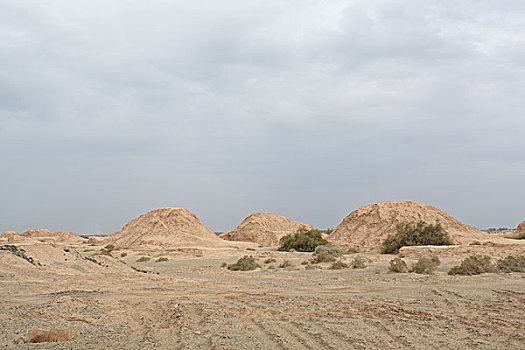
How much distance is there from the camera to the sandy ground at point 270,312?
23.3ft

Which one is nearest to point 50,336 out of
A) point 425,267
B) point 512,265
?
point 425,267

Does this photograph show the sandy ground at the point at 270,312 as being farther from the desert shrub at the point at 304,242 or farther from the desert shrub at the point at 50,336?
the desert shrub at the point at 304,242

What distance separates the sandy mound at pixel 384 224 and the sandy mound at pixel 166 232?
13356 millimetres

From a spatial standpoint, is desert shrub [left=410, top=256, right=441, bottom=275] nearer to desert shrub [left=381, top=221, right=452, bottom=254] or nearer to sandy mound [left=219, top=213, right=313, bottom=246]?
desert shrub [left=381, top=221, right=452, bottom=254]

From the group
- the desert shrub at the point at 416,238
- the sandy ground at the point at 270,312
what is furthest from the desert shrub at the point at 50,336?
the desert shrub at the point at 416,238

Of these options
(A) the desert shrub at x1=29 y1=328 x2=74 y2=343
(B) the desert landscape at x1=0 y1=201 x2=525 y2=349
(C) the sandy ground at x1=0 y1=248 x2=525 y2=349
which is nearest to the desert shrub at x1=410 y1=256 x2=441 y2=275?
(B) the desert landscape at x1=0 y1=201 x2=525 y2=349

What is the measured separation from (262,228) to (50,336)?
52.6 metres

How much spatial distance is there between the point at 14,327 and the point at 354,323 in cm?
644

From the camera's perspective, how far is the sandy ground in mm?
7094

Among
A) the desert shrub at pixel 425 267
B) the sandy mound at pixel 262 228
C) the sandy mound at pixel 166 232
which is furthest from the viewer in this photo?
the sandy mound at pixel 262 228

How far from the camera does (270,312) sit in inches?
377

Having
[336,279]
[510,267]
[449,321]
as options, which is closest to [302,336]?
[449,321]

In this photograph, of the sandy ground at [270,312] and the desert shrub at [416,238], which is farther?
the desert shrub at [416,238]

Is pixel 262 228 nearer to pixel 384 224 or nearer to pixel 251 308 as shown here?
pixel 384 224
